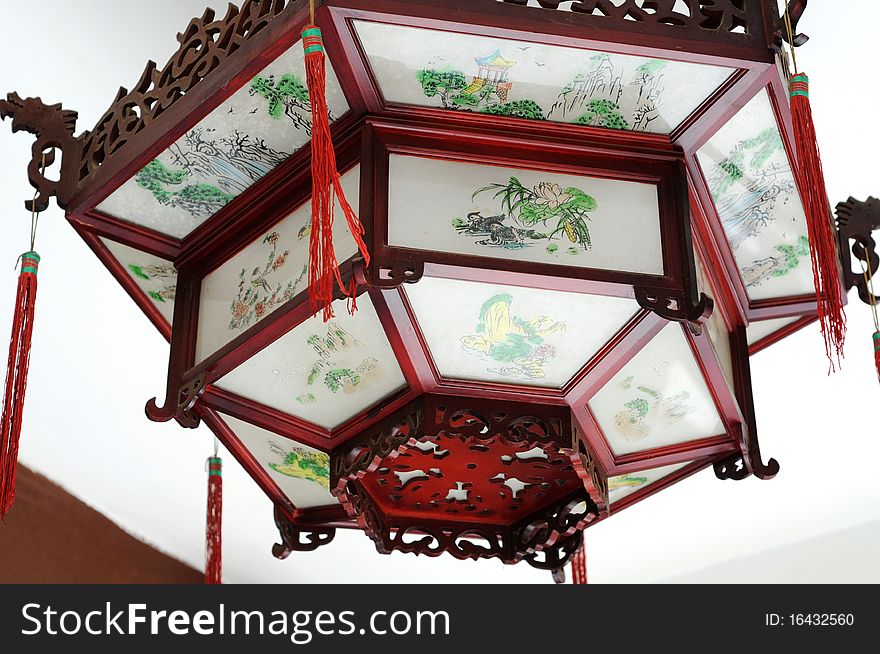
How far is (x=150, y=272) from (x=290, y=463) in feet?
1.73

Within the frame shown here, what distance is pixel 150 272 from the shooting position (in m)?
2.88

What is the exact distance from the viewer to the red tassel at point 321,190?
85.8 inches

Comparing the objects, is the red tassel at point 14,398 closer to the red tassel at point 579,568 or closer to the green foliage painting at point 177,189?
the green foliage painting at point 177,189

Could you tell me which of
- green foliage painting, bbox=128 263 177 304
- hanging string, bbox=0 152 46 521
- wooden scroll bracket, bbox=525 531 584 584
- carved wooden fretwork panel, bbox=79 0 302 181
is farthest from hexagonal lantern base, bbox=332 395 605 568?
carved wooden fretwork panel, bbox=79 0 302 181

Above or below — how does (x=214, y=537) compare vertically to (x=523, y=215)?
below

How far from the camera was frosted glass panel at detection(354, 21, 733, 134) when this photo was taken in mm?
2322

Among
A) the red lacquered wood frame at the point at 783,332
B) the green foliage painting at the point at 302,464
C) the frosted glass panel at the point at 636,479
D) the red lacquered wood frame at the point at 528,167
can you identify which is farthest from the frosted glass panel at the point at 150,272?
the red lacquered wood frame at the point at 783,332

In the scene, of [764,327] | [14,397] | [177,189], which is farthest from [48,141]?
[764,327]

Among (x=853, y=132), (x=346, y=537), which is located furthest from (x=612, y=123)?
(x=346, y=537)

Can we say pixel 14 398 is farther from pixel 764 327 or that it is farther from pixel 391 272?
pixel 764 327

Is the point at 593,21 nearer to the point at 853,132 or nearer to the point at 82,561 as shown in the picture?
the point at 853,132

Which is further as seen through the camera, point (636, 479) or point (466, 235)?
point (636, 479)

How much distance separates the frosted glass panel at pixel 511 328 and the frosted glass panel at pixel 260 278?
226 millimetres

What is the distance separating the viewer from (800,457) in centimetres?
439
